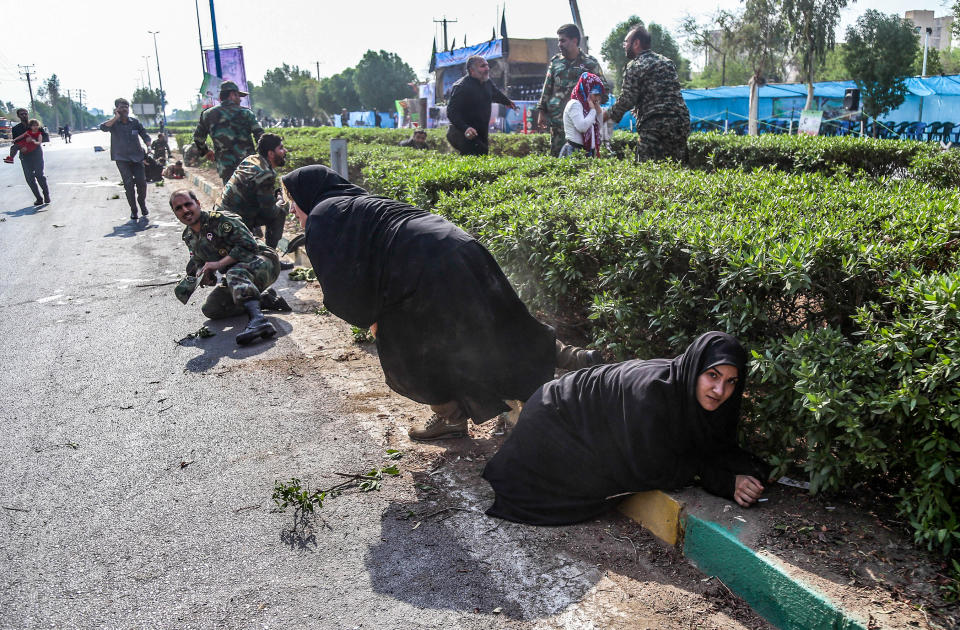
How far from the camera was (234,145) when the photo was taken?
953 cm

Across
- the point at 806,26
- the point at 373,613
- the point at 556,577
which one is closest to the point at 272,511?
the point at 373,613

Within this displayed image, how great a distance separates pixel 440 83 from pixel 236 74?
69.5 ft

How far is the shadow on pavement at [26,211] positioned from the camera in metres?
13.8

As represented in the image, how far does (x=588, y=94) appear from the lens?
747cm

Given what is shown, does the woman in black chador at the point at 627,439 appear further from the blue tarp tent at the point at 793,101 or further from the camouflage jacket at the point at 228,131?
the blue tarp tent at the point at 793,101

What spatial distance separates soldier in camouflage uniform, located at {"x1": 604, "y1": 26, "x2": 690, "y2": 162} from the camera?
23.6 ft

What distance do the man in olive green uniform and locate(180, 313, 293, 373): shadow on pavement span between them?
55.5 inches

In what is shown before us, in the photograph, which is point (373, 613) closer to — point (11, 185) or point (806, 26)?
point (11, 185)

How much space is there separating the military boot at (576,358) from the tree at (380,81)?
81.5 metres

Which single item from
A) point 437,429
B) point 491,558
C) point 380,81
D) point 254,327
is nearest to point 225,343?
point 254,327

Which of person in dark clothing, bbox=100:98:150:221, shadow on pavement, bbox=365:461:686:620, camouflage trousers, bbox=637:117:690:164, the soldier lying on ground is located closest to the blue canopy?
the soldier lying on ground

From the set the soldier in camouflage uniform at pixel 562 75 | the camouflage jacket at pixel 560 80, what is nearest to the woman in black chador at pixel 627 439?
the soldier in camouflage uniform at pixel 562 75

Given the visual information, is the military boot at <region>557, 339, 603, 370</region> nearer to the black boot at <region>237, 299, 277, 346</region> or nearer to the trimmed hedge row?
the black boot at <region>237, 299, 277, 346</region>

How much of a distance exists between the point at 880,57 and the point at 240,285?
31.5 m
